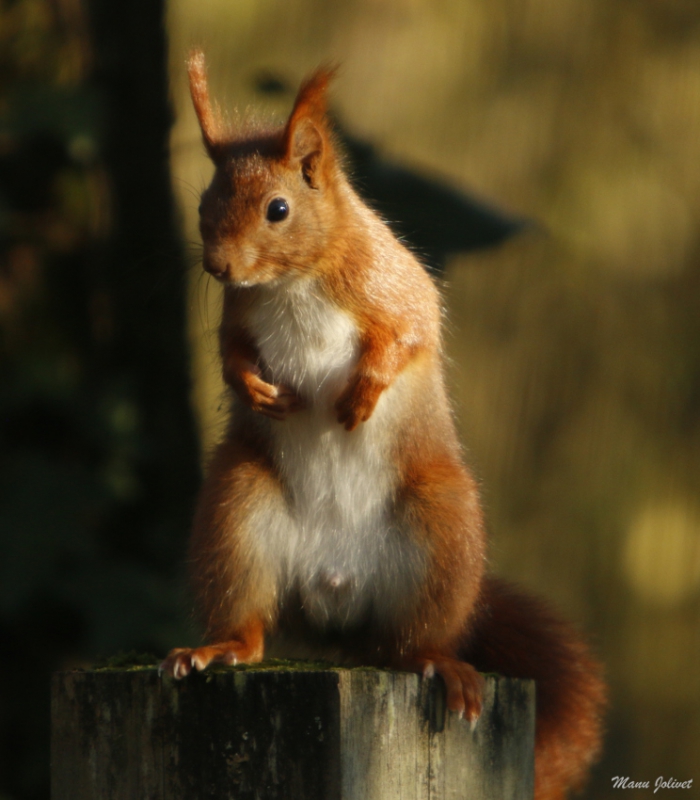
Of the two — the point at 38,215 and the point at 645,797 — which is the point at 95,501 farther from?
the point at 645,797

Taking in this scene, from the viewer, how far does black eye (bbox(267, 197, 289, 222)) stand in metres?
1.46

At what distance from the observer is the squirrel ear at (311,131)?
146 centimetres

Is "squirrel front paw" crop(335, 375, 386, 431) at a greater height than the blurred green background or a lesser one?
lesser

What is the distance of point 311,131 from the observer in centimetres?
152

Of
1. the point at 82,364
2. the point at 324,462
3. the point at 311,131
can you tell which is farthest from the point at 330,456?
the point at 82,364

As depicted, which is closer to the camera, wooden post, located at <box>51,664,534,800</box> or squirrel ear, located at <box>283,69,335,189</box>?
wooden post, located at <box>51,664,534,800</box>

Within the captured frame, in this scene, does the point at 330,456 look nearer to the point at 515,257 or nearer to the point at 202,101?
the point at 202,101

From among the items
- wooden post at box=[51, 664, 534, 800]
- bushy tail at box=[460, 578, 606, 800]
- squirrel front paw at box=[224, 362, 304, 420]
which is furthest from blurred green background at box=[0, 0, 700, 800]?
wooden post at box=[51, 664, 534, 800]

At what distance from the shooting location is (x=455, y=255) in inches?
90.7

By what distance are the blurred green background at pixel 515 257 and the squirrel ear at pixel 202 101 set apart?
102cm

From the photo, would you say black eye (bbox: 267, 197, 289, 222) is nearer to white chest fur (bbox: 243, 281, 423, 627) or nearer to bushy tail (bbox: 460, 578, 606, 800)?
white chest fur (bbox: 243, 281, 423, 627)

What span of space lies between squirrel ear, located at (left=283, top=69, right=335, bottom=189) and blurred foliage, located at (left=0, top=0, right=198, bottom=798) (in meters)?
1.01

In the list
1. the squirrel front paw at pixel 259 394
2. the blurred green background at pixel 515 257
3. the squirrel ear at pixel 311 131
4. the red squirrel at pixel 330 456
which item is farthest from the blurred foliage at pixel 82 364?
the squirrel ear at pixel 311 131

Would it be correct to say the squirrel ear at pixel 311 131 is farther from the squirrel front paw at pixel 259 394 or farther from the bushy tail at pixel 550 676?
the bushy tail at pixel 550 676
